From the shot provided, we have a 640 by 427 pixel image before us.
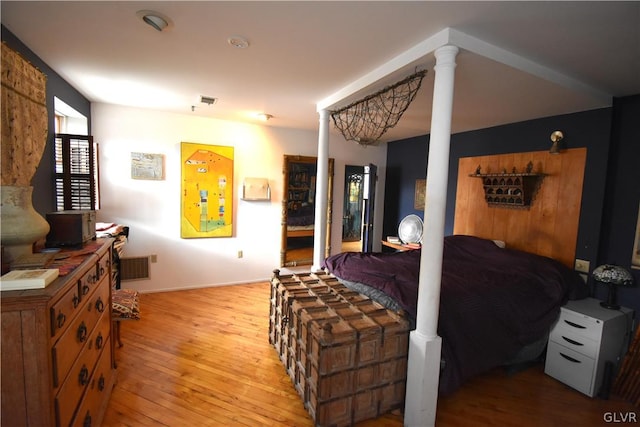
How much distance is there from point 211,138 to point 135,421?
308 cm

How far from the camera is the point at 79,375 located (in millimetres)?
1364

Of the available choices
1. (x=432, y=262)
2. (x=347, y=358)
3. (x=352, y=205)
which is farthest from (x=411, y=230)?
(x=347, y=358)

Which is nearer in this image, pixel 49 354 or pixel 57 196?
pixel 49 354

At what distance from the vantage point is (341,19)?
1494mm

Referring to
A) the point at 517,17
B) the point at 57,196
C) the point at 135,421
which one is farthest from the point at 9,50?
the point at 517,17

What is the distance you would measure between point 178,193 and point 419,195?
11.1ft

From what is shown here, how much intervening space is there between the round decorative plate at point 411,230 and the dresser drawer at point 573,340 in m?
1.88

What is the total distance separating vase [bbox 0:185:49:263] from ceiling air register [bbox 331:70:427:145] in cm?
213

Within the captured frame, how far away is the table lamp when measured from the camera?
2.16 metres

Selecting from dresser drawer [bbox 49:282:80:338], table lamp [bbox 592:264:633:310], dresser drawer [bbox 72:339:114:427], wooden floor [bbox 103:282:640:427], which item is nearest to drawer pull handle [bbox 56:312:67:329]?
dresser drawer [bbox 49:282:80:338]

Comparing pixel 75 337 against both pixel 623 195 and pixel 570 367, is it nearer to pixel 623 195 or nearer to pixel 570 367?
pixel 570 367

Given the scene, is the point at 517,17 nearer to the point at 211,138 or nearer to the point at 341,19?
the point at 341,19

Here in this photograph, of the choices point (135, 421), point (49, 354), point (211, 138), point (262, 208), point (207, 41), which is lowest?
point (135, 421)

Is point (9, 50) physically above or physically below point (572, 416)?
above
